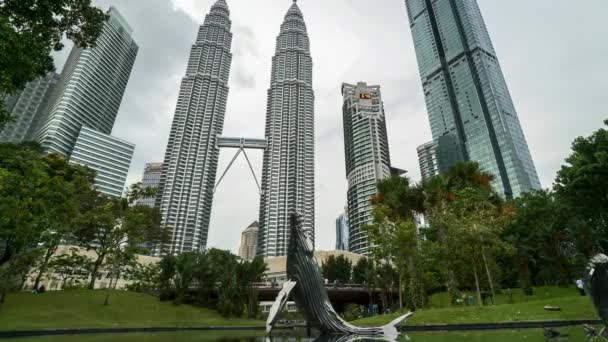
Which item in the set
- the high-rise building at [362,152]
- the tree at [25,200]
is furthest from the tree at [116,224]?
the high-rise building at [362,152]

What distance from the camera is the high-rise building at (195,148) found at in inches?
4678

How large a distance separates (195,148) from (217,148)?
837 centimetres

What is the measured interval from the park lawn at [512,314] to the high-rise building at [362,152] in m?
95.3

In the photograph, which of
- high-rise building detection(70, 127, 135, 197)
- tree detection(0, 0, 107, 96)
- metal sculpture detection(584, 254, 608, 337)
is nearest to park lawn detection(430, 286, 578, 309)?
metal sculpture detection(584, 254, 608, 337)

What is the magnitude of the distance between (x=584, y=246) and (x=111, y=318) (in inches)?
1699

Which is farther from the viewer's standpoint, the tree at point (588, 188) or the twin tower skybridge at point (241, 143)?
the twin tower skybridge at point (241, 143)

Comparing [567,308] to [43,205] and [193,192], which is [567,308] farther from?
[193,192]

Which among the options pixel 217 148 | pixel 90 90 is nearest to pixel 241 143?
pixel 217 148

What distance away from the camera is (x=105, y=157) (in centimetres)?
12044

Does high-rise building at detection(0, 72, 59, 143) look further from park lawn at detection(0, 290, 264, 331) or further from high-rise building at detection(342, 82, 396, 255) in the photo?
park lawn at detection(0, 290, 264, 331)

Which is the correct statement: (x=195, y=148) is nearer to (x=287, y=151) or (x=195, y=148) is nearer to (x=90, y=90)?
(x=287, y=151)

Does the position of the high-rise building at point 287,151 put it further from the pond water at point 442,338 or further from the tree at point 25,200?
the pond water at point 442,338

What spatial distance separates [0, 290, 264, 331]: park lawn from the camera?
22.0m

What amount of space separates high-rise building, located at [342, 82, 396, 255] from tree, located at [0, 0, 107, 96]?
108 metres
